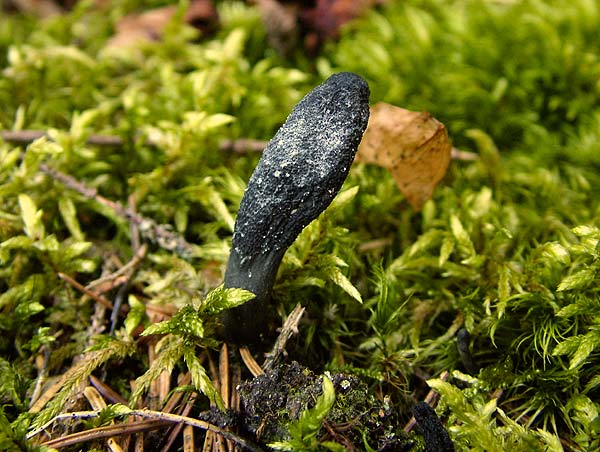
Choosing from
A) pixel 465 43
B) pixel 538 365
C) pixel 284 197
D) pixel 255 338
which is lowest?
pixel 538 365

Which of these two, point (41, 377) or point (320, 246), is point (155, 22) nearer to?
point (320, 246)

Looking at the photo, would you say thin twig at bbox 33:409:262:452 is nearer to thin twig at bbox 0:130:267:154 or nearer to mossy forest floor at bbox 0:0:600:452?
mossy forest floor at bbox 0:0:600:452

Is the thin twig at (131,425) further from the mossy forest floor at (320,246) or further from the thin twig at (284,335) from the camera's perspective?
the thin twig at (284,335)

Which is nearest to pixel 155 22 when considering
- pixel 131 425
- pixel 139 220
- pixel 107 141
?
pixel 107 141

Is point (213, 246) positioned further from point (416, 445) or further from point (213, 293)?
point (416, 445)

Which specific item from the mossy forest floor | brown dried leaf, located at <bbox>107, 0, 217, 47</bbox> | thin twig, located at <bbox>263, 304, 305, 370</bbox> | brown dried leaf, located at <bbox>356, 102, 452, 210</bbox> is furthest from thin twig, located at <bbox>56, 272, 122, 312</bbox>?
brown dried leaf, located at <bbox>107, 0, 217, 47</bbox>

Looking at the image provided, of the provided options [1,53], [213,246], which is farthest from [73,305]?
[1,53]

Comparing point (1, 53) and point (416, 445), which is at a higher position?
point (1, 53)
